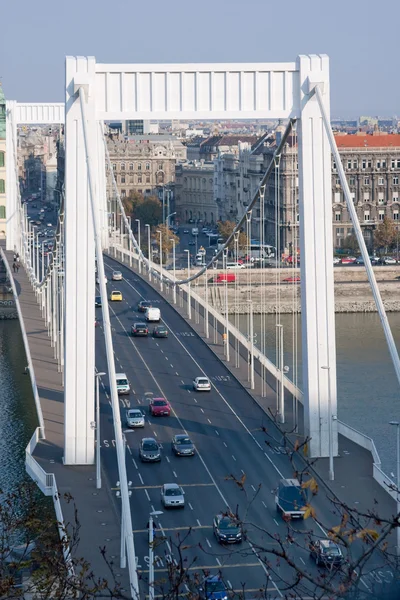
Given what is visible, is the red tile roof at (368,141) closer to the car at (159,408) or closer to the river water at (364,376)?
the river water at (364,376)

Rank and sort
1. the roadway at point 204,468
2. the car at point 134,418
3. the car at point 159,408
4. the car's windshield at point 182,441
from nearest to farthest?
the roadway at point 204,468 < the car's windshield at point 182,441 < the car at point 134,418 < the car at point 159,408

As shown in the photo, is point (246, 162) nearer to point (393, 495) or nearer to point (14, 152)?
point (14, 152)

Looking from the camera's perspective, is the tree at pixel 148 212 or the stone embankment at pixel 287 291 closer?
the stone embankment at pixel 287 291

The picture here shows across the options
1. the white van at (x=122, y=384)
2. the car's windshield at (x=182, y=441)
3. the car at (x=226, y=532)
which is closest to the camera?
the car at (x=226, y=532)

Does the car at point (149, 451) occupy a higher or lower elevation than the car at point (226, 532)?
higher

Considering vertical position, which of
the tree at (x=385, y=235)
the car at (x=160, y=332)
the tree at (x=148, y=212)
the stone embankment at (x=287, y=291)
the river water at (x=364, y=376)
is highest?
the tree at (x=148, y=212)

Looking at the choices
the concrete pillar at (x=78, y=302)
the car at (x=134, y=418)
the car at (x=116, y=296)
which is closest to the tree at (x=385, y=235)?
the car at (x=116, y=296)
